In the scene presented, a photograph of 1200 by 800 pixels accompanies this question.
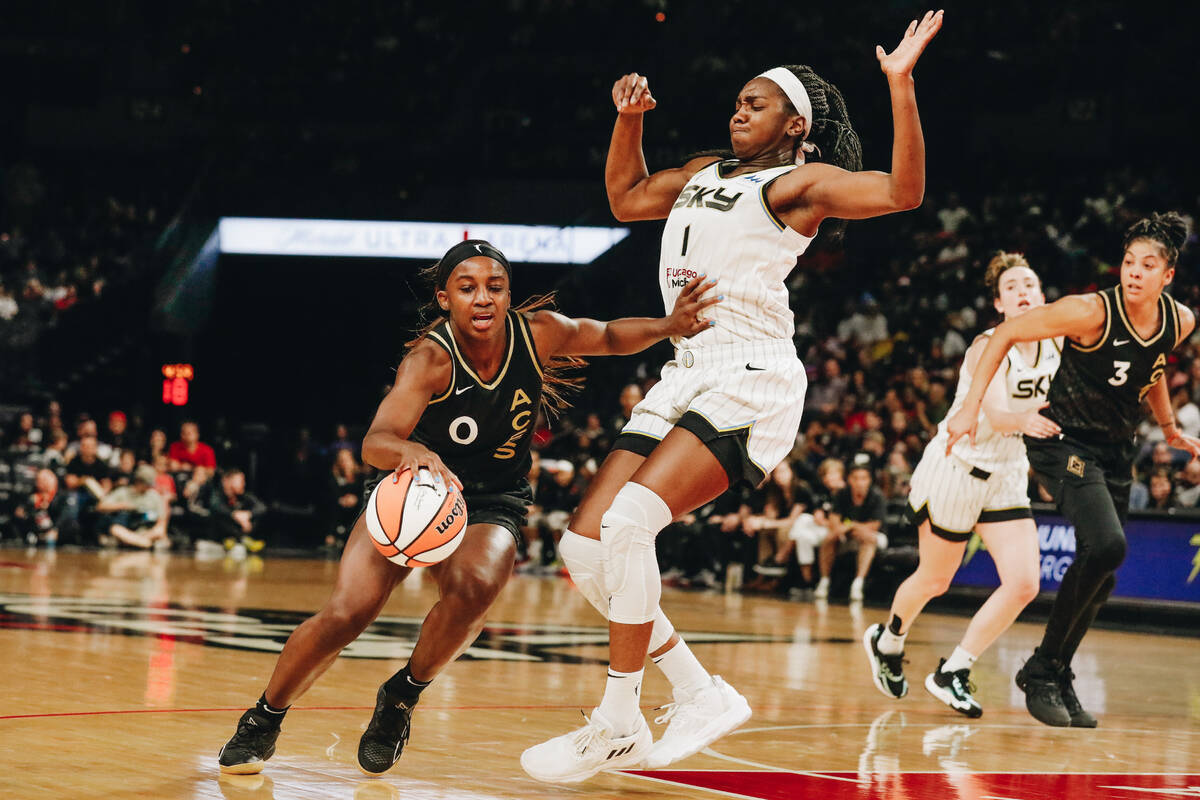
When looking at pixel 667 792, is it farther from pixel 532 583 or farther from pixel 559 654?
pixel 532 583

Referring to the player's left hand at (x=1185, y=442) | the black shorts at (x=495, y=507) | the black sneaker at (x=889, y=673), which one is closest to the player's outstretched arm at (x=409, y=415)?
the black shorts at (x=495, y=507)

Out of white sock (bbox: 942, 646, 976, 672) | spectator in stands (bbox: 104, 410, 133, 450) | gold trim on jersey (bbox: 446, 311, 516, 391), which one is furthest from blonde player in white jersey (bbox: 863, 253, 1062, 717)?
spectator in stands (bbox: 104, 410, 133, 450)

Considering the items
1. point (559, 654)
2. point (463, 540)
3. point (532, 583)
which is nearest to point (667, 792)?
point (463, 540)

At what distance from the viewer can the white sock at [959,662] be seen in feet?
21.3

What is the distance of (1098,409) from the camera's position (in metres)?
6.37

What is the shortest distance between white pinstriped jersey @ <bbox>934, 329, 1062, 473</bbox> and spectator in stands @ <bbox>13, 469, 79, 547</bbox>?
12.4 metres

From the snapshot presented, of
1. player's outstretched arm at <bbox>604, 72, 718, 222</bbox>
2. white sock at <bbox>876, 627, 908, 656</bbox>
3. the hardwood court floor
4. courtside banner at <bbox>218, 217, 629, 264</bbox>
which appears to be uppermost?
courtside banner at <bbox>218, 217, 629, 264</bbox>

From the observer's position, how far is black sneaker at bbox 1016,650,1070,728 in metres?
6.08

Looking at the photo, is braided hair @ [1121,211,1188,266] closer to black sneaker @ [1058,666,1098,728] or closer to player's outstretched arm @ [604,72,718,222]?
black sneaker @ [1058,666,1098,728]

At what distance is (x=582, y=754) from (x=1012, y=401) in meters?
3.53

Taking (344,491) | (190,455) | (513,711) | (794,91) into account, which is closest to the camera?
(794,91)

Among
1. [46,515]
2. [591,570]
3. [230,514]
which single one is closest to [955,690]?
[591,570]

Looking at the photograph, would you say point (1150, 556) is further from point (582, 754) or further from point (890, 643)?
point (582, 754)

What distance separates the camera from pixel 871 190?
163 inches
